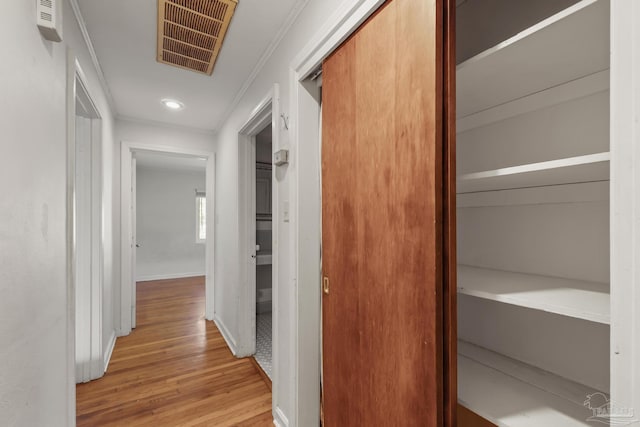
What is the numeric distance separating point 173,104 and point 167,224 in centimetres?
417

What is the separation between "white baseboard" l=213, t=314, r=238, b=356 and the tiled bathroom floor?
223 millimetres

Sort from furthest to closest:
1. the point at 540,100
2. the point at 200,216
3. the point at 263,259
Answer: the point at 200,216
the point at 263,259
the point at 540,100

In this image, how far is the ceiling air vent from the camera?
1419 mm

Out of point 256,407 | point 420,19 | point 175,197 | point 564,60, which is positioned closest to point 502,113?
point 564,60

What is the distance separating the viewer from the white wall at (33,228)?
2.68ft

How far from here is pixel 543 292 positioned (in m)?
0.69

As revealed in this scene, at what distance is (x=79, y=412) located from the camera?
1.80m

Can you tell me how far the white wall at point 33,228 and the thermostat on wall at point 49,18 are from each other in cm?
2

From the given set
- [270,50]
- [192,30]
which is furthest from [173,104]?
[270,50]

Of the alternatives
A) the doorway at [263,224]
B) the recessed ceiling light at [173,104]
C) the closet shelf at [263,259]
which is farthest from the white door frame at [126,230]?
the closet shelf at [263,259]

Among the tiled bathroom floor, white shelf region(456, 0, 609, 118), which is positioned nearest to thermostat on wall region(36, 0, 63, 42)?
white shelf region(456, 0, 609, 118)

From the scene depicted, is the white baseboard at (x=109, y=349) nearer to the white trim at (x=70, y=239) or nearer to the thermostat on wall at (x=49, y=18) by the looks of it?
the white trim at (x=70, y=239)

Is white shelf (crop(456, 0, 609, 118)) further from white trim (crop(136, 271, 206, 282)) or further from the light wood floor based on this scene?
white trim (crop(136, 271, 206, 282))

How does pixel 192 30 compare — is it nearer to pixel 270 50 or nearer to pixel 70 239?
pixel 270 50
